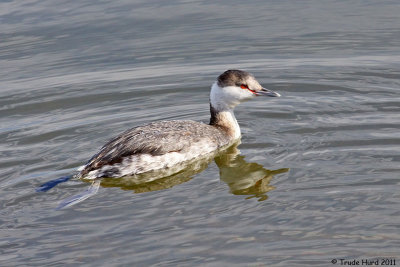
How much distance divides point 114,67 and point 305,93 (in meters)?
3.18

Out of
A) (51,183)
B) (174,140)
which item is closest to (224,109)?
(174,140)

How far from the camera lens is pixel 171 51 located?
12102mm

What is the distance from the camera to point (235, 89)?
30.6ft

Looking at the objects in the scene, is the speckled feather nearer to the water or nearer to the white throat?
the water

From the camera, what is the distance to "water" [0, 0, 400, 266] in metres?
6.53

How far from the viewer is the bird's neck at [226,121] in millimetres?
9320

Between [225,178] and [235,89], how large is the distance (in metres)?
1.57

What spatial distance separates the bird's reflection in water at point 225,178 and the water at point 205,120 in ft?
0.09

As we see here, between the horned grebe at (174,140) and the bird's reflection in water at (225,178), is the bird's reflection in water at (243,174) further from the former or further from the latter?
the horned grebe at (174,140)

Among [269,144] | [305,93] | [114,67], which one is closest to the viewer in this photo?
[269,144]

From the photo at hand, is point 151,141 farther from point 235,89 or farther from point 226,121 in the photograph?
point 235,89

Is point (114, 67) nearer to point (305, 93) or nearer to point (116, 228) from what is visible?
point (305, 93)

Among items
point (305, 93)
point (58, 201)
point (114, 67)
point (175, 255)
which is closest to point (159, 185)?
point (58, 201)

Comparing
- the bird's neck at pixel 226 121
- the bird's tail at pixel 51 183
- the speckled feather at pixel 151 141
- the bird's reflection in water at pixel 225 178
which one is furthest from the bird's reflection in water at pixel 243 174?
the bird's tail at pixel 51 183
